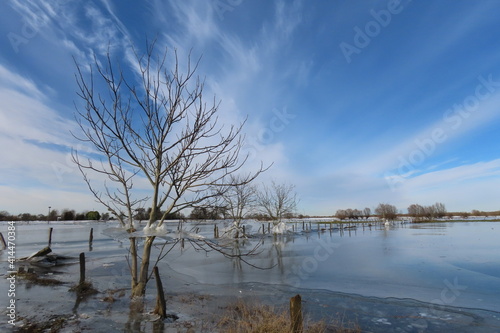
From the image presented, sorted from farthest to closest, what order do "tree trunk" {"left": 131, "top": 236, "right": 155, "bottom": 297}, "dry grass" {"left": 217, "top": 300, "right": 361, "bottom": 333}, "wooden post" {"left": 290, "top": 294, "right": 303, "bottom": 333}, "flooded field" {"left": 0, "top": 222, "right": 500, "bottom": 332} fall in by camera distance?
1. "tree trunk" {"left": 131, "top": 236, "right": 155, "bottom": 297}
2. "flooded field" {"left": 0, "top": 222, "right": 500, "bottom": 332}
3. "dry grass" {"left": 217, "top": 300, "right": 361, "bottom": 333}
4. "wooden post" {"left": 290, "top": 294, "right": 303, "bottom": 333}

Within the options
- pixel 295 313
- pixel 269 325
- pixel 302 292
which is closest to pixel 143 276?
pixel 269 325

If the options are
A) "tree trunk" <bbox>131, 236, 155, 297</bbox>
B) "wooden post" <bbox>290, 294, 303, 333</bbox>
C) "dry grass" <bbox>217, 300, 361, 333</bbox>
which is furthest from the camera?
"tree trunk" <bbox>131, 236, 155, 297</bbox>

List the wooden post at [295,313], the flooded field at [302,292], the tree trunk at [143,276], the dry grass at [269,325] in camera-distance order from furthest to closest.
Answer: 1. the tree trunk at [143,276]
2. the flooded field at [302,292]
3. the dry grass at [269,325]
4. the wooden post at [295,313]

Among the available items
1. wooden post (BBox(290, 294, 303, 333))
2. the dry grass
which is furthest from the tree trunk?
wooden post (BBox(290, 294, 303, 333))

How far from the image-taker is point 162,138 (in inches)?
268

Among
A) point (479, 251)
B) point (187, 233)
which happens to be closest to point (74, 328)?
point (187, 233)

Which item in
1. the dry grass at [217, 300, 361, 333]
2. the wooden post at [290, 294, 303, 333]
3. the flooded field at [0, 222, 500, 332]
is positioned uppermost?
the wooden post at [290, 294, 303, 333]

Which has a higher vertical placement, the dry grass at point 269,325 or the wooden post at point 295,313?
the wooden post at point 295,313

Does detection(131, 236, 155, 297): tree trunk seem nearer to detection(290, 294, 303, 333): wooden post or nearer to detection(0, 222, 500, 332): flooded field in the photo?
detection(0, 222, 500, 332): flooded field

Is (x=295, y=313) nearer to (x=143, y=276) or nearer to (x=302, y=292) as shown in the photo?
(x=143, y=276)

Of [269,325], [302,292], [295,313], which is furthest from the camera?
[302,292]

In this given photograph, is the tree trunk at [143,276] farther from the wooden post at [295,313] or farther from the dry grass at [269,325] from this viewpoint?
the wooden post at [295,313]

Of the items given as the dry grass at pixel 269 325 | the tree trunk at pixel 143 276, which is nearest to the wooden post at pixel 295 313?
the dry grass at pixel 269 325

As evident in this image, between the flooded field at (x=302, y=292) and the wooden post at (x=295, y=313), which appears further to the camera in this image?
the flooded field at (x=302, y=292)
